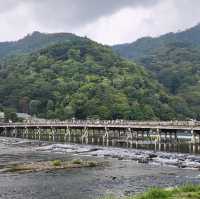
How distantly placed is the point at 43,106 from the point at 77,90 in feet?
50.3

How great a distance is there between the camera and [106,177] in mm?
51094

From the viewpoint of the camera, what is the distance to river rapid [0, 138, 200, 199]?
42250 mm

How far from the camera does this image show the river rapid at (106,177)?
1663 inches

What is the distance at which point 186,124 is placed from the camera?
253 feet

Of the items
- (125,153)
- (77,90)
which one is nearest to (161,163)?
(125,153)

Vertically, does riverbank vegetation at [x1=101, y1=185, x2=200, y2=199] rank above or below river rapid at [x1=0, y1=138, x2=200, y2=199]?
above

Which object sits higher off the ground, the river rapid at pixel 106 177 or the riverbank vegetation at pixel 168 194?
the riverbank vegetation at pixel 168 194

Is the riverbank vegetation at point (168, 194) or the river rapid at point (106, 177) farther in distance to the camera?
the river rapid at point (106, 177)

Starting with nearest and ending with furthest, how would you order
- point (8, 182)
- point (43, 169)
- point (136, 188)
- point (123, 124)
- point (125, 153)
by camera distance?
point (136, 188), point (8, 182), point (43, 169), point (125, 153), point (123, 124)

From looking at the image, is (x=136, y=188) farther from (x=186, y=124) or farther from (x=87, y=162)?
(x=186, y=124)

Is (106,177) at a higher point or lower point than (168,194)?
lower

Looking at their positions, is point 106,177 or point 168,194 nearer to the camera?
point 168,194

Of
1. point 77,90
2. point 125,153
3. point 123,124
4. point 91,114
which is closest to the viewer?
point 125,153

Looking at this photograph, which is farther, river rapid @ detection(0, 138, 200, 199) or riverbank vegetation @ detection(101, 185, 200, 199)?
river rapid @ detection(0, 138, 200, 199)
